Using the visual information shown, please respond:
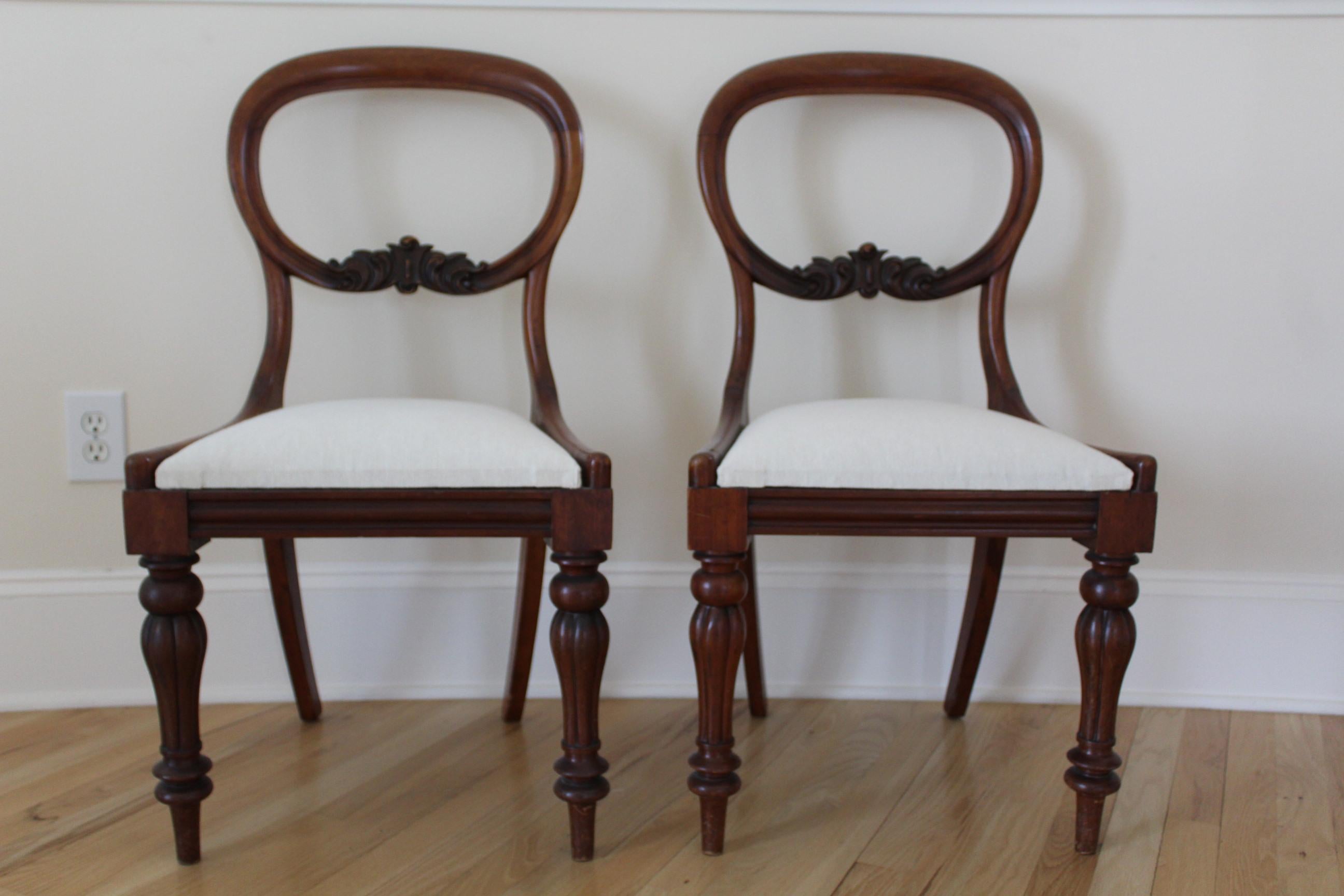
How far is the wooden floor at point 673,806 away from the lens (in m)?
1.10

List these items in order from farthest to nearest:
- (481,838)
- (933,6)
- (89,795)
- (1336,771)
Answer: (933,6) → (1336,771) → (89,795) → (481,838)

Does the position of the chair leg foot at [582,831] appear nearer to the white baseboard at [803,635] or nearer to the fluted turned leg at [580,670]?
the fluted turned leg at [580,670]

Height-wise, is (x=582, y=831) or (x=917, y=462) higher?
(x=917, y=462)

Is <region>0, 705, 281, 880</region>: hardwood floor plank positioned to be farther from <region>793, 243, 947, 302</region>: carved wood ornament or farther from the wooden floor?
<region>793, 243, 947, 302</region>: carved wood ornament

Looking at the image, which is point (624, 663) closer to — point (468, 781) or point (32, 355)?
point (468, 781)

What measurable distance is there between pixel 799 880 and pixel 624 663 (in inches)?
23.4

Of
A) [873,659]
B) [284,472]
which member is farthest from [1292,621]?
[284,472]

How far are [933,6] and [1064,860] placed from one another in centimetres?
115

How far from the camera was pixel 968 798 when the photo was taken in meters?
1.29

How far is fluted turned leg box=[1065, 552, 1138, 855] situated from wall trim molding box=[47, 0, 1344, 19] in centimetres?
86

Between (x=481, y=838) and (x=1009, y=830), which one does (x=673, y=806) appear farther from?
(x=1009, y=830)

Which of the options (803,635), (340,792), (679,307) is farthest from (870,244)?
(340,792)

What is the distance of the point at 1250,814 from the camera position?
4.13 feet

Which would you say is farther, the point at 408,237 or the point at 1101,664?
the point at 408,237
